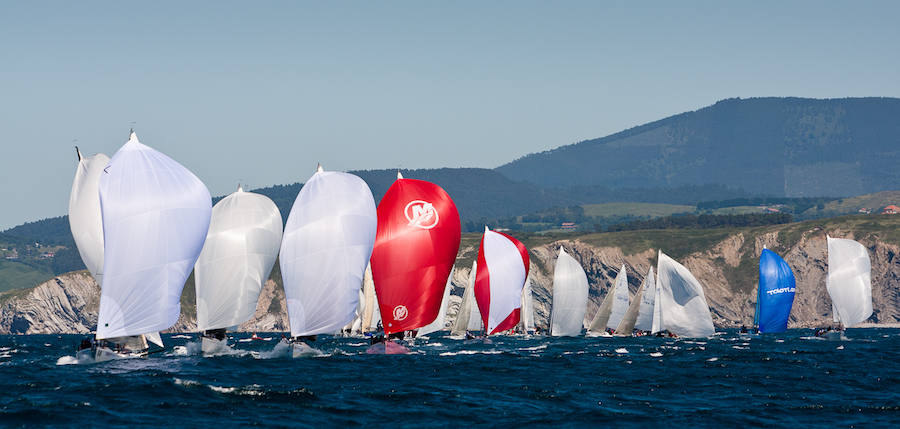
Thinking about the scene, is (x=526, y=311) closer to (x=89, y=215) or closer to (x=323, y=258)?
(x=323, y=258)

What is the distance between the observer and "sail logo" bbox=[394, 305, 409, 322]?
57903mm

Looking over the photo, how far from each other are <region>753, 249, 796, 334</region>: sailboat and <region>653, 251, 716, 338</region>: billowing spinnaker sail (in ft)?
19.4

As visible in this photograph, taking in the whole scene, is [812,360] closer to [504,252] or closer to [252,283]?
[504,252]

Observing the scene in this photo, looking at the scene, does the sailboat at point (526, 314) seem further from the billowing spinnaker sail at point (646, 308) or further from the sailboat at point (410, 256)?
the sailboat at point (410, 256)

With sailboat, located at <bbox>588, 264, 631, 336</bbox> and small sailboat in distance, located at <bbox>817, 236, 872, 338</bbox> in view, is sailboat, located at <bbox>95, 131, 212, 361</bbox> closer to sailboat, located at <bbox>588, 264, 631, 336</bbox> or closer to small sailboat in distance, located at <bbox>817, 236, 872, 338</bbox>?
small sailboat in distance, located at <bbox>817, 236, 872, 338</bbox>

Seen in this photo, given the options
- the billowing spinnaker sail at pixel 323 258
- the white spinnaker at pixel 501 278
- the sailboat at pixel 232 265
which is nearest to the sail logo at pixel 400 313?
the billowing spinnaker sail at pixel 323 258

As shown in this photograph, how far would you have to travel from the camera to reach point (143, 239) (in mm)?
45344

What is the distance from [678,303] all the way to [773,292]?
30.5 feet

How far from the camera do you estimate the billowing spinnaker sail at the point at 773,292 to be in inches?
3568

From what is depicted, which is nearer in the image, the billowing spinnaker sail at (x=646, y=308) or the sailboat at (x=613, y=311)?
the billowing spinnaker sail at (x=646, y=308)

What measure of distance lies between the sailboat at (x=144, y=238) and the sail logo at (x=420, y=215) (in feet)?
46.0

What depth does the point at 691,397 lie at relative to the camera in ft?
134

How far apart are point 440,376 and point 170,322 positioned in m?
12.9

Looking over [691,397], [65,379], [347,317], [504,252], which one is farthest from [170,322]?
[504,252]
